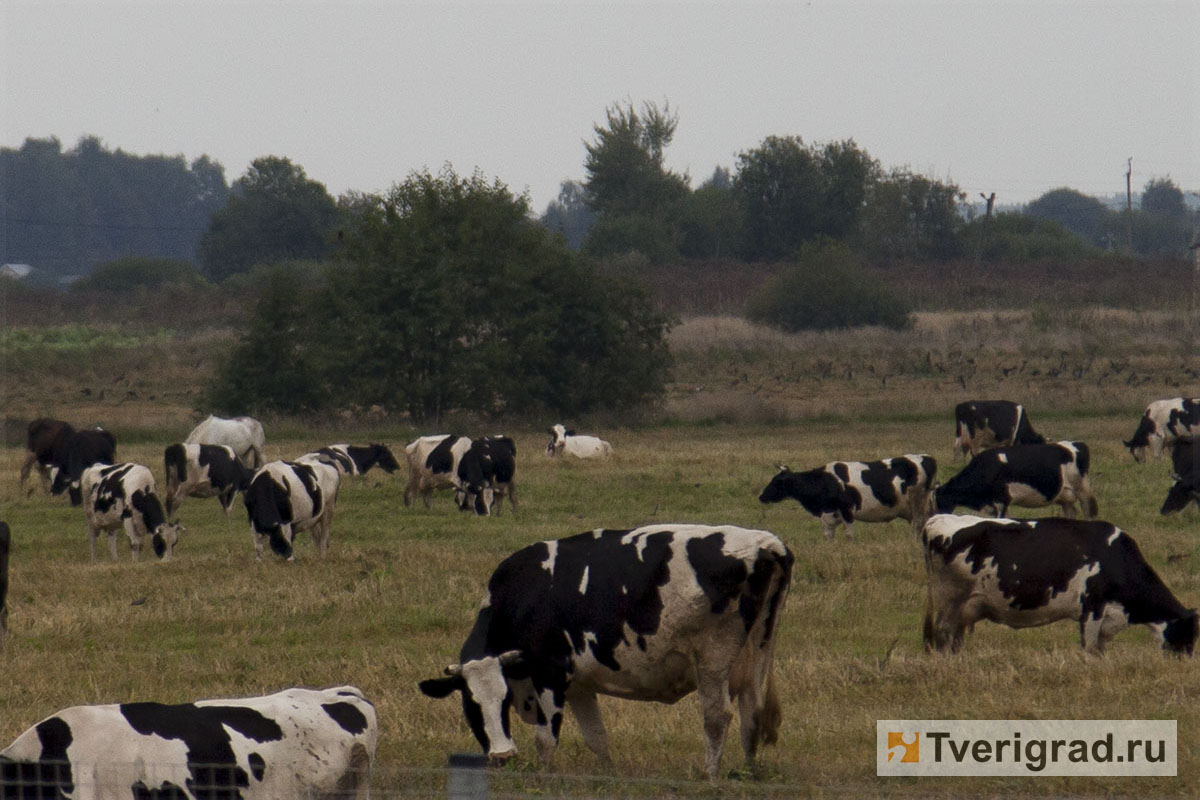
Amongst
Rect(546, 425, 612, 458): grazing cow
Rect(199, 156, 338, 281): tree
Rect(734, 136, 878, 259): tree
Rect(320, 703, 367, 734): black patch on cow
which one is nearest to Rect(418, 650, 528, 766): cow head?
Rect(320, 703, 367, 734): black patch on cow

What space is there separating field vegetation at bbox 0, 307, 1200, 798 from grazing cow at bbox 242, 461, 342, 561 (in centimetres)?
51

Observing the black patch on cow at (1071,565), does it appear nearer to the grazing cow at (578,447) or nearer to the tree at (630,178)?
the grazing cow at (578,447)

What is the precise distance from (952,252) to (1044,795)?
82864mm

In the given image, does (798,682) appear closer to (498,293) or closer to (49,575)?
(49,575)

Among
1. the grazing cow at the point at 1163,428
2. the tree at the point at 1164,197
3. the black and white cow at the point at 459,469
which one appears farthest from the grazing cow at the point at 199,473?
the tree at the point at 1164,197

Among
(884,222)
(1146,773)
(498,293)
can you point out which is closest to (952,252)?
(884,222)

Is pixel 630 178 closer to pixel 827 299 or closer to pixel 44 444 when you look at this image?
pixel 827 299

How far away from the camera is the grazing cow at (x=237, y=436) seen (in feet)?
96.8

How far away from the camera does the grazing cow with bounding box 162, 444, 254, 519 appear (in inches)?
914

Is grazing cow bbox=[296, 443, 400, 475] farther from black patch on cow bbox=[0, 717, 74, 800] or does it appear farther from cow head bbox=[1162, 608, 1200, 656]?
black patch on cow bbox=[0, 717, 74, 800]

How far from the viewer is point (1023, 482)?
19.5 meters

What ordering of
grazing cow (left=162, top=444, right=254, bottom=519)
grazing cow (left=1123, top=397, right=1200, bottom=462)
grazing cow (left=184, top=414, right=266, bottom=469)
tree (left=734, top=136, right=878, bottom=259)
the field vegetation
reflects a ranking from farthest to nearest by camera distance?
1. tree (left=734, top=136, right=878, bottom=259)
2. grazing cow (left=184, top=414, right=266, bottom=469)
3. grazing cow (left=1123, top=397, right=1200, bottom=462)
4. grazing cow (left=162, top=444, right=254, bottom=519)
5. the field vegetation

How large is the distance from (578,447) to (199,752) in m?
24.5

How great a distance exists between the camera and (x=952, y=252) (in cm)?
8769
